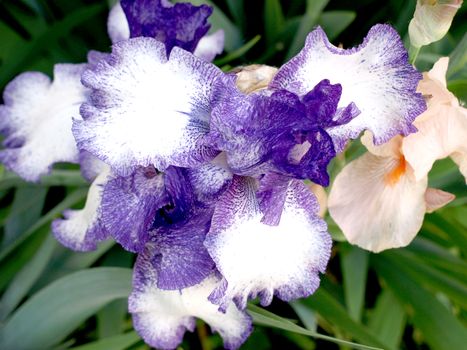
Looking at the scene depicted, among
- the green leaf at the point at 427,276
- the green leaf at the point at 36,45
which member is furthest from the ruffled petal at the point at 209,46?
the green leaf at the point at 427,276

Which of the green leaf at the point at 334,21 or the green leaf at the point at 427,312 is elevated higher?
the green leaf at the point at 334,21

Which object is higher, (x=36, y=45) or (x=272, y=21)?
(x=36, y=45)

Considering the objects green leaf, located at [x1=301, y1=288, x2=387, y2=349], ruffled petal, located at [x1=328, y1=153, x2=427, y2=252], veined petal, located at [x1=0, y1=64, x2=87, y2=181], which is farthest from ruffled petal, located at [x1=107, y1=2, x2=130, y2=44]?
green leaf, located at [x1=301, y1=288, x2=387, y2=349]

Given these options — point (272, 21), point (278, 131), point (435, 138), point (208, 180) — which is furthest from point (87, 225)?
point (272, 21)

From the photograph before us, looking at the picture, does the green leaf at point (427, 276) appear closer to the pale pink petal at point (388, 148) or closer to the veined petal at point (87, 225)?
the pale pink petal at point (388, 148)

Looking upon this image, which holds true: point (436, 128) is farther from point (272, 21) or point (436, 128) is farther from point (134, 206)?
point (272, 21)
